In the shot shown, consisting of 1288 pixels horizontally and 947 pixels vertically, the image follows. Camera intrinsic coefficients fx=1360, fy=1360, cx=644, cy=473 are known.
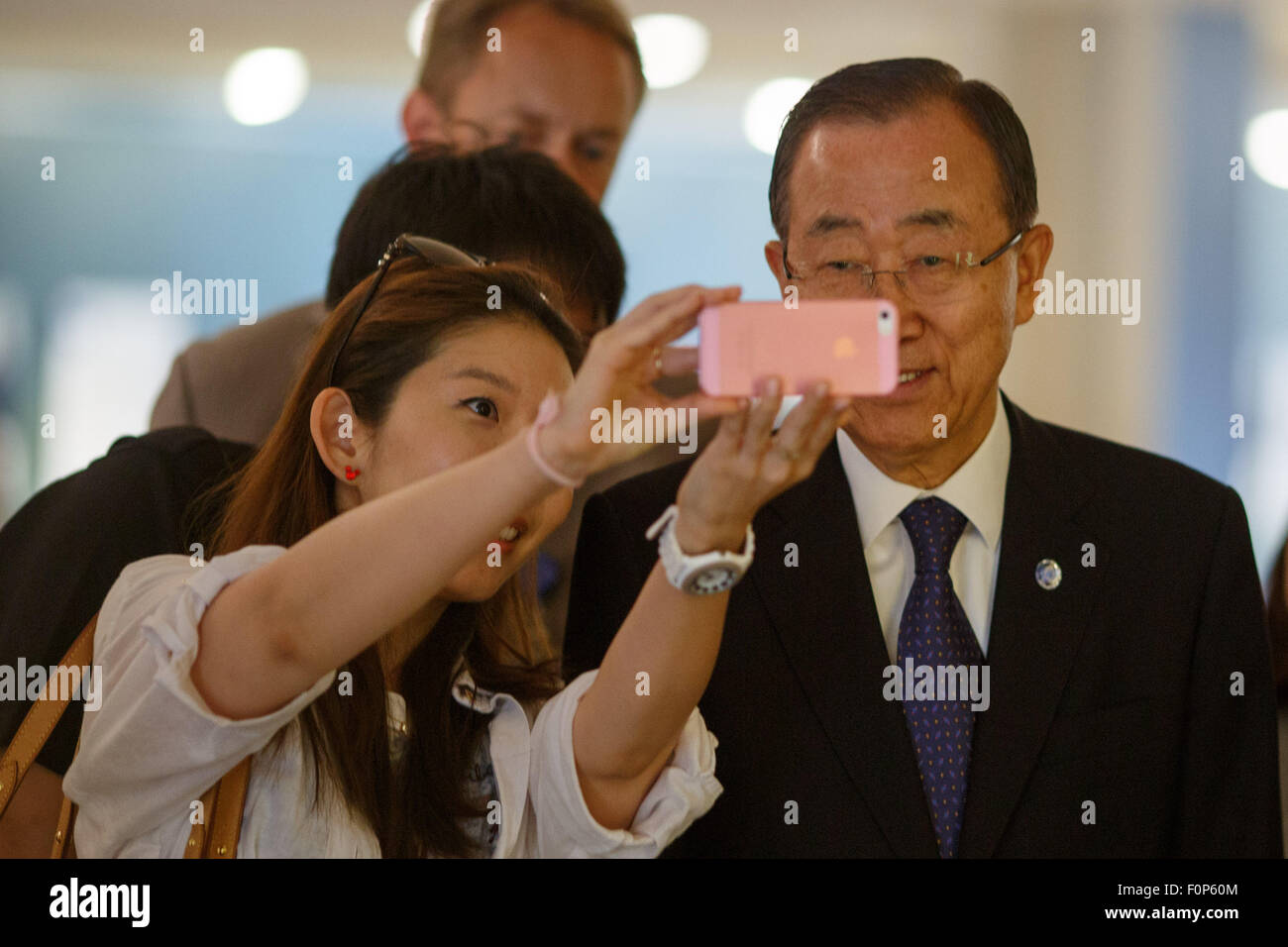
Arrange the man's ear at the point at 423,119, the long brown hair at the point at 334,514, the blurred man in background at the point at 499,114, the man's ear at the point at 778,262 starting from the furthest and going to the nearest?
the man's ear at the point at 423,119 < the blurred man in background at the point at 499,114 < the man's ear at the point at 778,262 < the long brown hair at the point at 334,514

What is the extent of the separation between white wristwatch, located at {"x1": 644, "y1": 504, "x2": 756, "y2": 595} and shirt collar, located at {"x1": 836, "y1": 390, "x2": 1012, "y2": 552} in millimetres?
422

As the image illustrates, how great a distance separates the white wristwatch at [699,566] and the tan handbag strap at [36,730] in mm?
617

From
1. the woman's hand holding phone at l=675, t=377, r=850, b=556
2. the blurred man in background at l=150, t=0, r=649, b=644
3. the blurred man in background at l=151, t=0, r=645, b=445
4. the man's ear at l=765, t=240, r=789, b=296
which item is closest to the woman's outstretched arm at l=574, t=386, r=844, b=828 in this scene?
the woman's hand holding phone at l=675, t=377, r=850, b=556

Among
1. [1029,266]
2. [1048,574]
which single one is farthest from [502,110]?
[1048,574]

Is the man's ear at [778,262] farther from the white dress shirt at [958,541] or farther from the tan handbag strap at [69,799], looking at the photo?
the tan handbag strap at [69,799]

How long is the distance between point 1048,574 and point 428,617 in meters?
0.71

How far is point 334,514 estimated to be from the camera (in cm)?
152

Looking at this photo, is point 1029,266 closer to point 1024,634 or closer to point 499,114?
point 1024,634

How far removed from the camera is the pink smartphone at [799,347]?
1129mm

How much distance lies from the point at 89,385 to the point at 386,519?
3919mm

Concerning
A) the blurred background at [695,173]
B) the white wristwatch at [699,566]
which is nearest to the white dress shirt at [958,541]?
the white wristwatch at [699,566]

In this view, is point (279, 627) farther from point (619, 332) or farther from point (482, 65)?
point (482, 65)

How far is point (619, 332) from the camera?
1094 mm
